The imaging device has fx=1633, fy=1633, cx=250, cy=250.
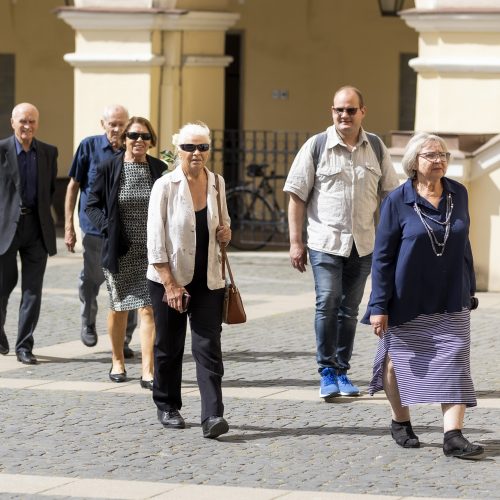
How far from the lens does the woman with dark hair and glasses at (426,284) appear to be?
806cm

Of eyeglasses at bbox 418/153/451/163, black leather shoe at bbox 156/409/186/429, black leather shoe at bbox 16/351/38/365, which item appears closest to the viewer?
eyeglasses at bbox 418/153/451/163

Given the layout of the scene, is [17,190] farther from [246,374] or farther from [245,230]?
[245,230]

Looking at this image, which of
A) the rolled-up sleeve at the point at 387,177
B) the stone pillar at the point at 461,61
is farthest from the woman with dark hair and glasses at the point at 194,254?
the stone pillar at the point at 461,61

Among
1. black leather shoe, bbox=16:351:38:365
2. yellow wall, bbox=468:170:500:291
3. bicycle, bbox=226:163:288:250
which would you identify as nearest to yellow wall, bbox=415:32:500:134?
yellow wall, bbox=468:170:500:291

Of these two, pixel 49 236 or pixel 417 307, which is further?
pixel 49 236

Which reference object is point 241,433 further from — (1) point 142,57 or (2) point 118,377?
(1) point 142,57

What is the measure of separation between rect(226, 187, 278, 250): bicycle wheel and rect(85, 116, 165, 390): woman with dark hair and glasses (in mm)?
8276

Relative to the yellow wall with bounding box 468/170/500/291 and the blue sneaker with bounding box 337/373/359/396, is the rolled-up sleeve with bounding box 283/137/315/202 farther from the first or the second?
the yellow wall with bounding box 468/170/500/291

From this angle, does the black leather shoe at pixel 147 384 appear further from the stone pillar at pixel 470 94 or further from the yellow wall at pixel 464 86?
the yellow wall at pixel 464 86

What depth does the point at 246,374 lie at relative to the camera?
34.4 feet

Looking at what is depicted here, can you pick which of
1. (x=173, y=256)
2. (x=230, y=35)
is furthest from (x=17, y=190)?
(x=230, y=35)

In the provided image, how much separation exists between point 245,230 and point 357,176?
31.2 ft

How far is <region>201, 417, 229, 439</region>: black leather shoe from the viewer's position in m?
8.38

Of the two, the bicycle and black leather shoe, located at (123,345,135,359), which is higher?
black leather shoe, located at (123,345,135,359)
